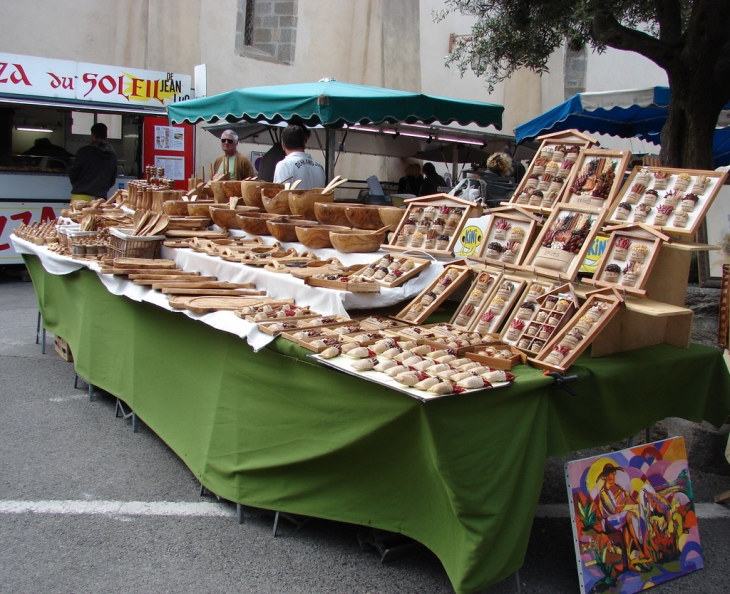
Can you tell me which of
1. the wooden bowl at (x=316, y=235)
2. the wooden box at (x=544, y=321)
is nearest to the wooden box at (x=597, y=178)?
the wooden box at (x=544, y=321)

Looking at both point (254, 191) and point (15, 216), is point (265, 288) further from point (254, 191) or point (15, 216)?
point (15, 216)

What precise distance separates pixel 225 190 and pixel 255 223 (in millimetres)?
908

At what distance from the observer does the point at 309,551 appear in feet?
9.18

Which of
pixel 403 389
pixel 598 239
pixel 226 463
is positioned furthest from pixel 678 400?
pixel 226 463

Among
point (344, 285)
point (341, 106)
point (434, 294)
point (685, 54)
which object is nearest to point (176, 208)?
point (341, 106)

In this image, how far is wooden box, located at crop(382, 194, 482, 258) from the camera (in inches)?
142

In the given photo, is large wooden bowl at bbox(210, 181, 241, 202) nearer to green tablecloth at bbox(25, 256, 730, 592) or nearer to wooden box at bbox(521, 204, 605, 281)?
green tablecloth at bbox(25, 256, 730, 592)

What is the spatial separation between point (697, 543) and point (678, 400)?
24.5 inches

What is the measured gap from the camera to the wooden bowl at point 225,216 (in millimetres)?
4836

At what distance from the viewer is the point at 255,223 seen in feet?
15.0

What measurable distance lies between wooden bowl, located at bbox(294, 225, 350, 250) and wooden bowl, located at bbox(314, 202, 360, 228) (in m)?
0.09

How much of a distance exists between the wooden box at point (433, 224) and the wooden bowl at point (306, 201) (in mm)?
802

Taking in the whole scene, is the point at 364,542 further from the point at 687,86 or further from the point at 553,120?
the point at 553,120

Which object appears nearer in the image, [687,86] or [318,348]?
[318,348]
